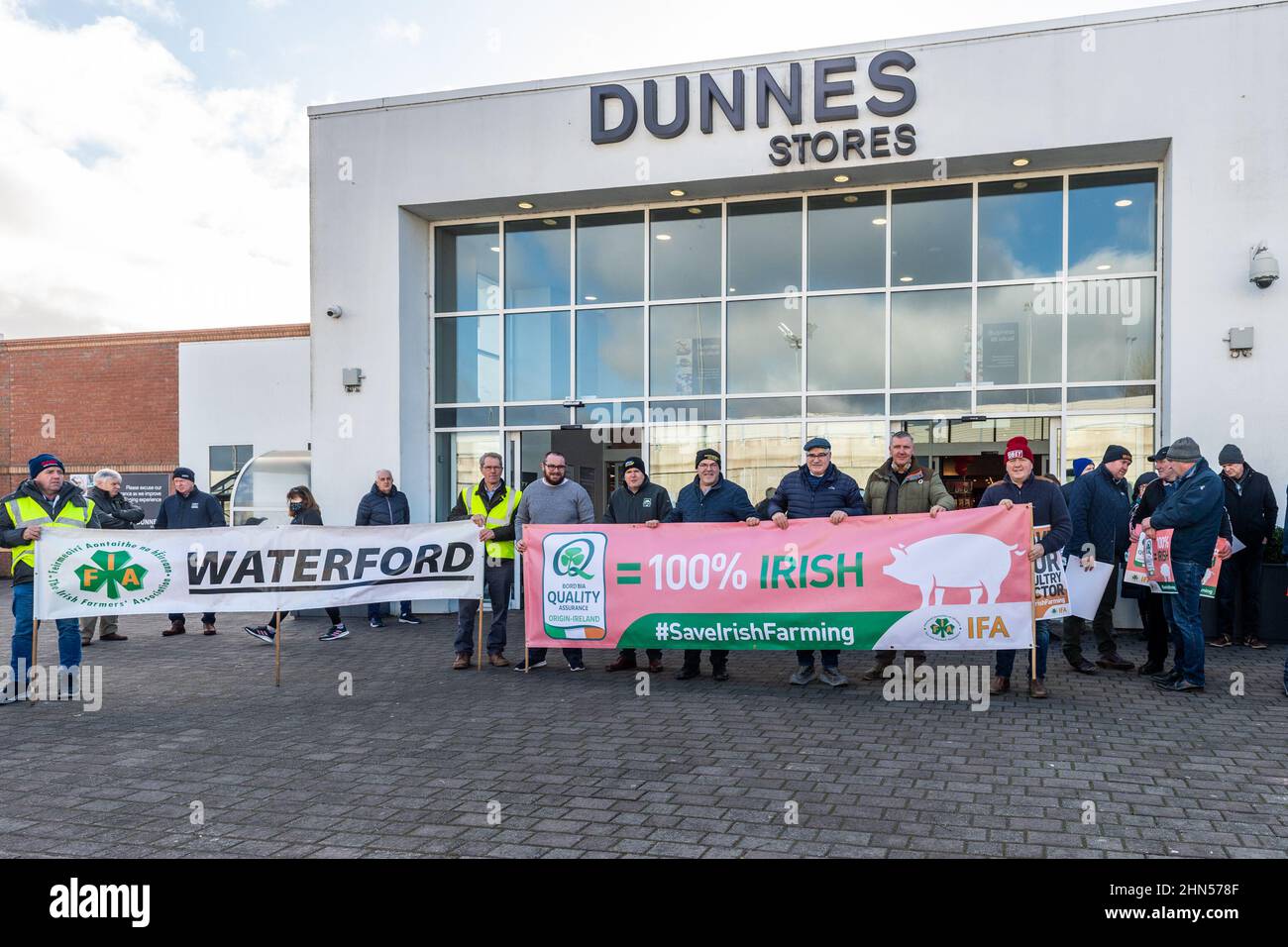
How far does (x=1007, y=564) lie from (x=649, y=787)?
3.86m

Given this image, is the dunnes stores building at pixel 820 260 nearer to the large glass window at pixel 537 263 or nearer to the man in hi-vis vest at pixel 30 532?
the large glass window at pixel 537 263

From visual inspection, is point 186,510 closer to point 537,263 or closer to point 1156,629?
point 537,263

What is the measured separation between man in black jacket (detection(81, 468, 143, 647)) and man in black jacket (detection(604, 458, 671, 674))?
17.3 ft

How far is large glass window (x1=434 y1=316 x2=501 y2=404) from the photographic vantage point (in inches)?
556

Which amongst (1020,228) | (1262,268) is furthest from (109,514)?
(1262,268)

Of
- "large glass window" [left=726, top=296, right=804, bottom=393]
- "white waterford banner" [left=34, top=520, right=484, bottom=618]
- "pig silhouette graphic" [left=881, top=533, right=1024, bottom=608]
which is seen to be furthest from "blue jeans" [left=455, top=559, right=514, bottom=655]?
"large glass window" [left=726, top=296, right=804, bottom=393]

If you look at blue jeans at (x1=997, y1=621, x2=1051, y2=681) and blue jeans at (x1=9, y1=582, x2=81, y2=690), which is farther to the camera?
blue jeans at (x1=9, y1=582, x2=81, y2=690)

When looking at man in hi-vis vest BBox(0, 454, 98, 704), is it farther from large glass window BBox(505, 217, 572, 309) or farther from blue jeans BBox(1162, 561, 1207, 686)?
blue jeans BBox(1162, 561, 1207, 686)

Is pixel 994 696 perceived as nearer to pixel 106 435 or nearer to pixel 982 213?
pixel 982 213

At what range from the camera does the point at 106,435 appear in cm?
2384

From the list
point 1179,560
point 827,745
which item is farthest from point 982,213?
point 827,745

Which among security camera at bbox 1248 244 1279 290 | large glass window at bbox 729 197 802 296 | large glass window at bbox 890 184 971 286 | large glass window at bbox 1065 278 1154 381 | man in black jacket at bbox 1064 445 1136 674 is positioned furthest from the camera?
large glass window at bbox 729 197 802 296

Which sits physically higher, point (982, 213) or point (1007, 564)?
point (982, 213)

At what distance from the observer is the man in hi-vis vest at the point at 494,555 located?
916 cm
